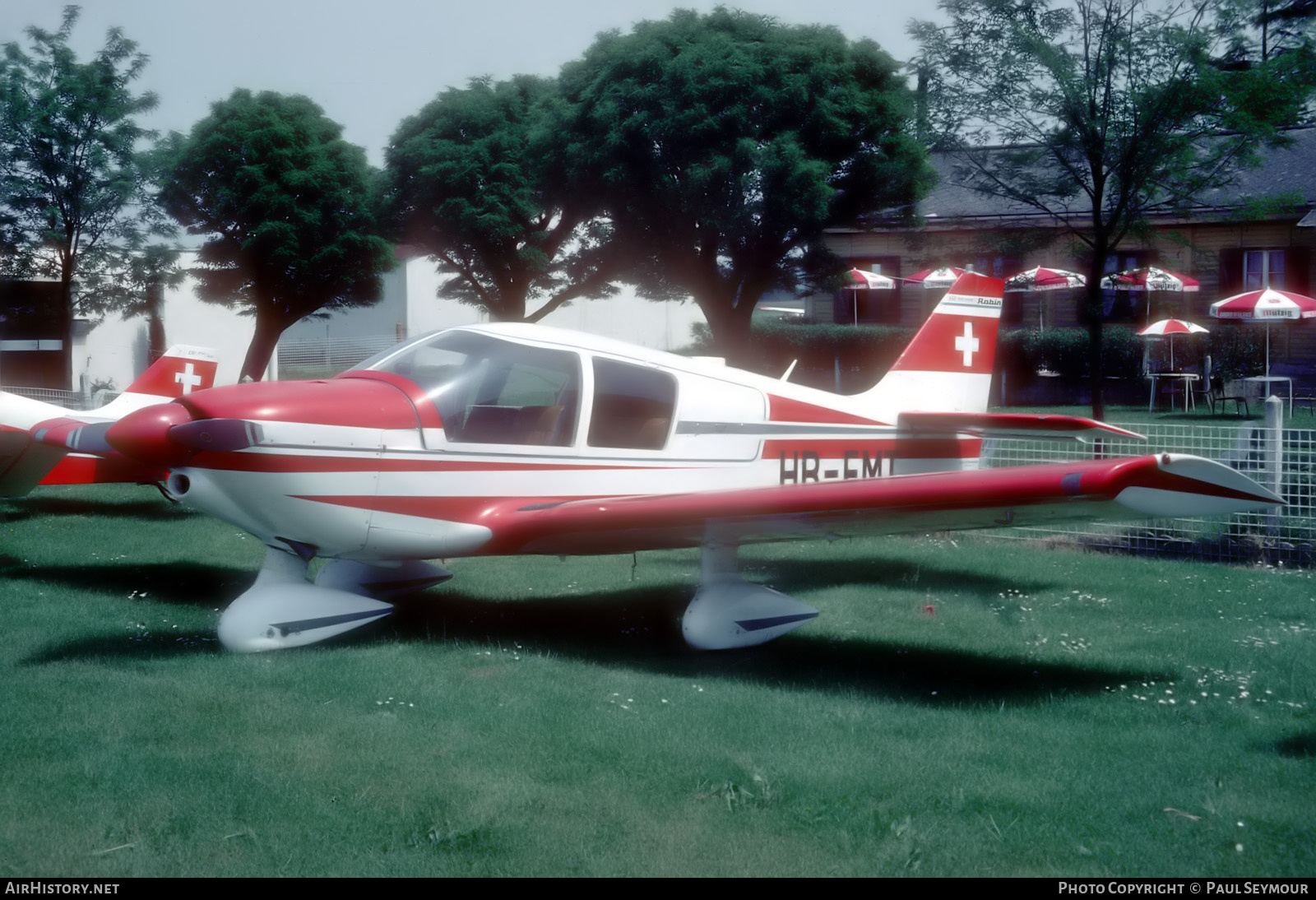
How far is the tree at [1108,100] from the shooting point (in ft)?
37.4

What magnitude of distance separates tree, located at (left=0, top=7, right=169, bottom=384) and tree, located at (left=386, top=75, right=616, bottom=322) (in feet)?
24.5

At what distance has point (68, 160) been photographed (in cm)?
2056

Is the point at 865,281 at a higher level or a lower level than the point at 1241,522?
higher

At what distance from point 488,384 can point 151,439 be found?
1.83 m

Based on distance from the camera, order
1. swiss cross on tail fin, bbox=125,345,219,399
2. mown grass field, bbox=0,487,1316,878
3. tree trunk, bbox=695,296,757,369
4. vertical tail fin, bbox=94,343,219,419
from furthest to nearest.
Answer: tree trunk, bbox=695,296,757,369 → swiss cross on tail fin, bbox=125,345,219,399 → vertical tail fin, bbox=94,343,219,419 → mown grass field, bbox=0,487,1316,878

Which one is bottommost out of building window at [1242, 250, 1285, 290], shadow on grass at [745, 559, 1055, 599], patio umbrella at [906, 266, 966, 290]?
shadow on grass at [745, 559, 1055, 599]

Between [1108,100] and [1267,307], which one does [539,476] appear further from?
[1267,307]

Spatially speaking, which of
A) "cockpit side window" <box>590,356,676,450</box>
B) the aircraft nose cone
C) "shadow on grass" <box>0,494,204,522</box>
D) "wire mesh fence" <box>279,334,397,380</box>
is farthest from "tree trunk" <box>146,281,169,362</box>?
"cockpit side window" <box>590,356,676,450</box>

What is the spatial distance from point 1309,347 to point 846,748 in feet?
86.3

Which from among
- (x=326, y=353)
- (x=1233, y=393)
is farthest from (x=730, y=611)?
(x=326, y=353)

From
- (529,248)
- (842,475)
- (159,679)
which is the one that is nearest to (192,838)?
(159,679)

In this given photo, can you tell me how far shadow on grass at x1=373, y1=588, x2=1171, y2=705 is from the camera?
5434 millimetres

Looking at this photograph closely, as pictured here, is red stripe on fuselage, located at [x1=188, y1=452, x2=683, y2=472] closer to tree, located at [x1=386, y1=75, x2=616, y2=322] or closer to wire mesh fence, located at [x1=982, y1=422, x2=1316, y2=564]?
wire mesh fence, located at [x1=982, y1=422, x2=1316, y2=564]

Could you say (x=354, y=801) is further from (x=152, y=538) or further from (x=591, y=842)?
(x=152, y=538)
